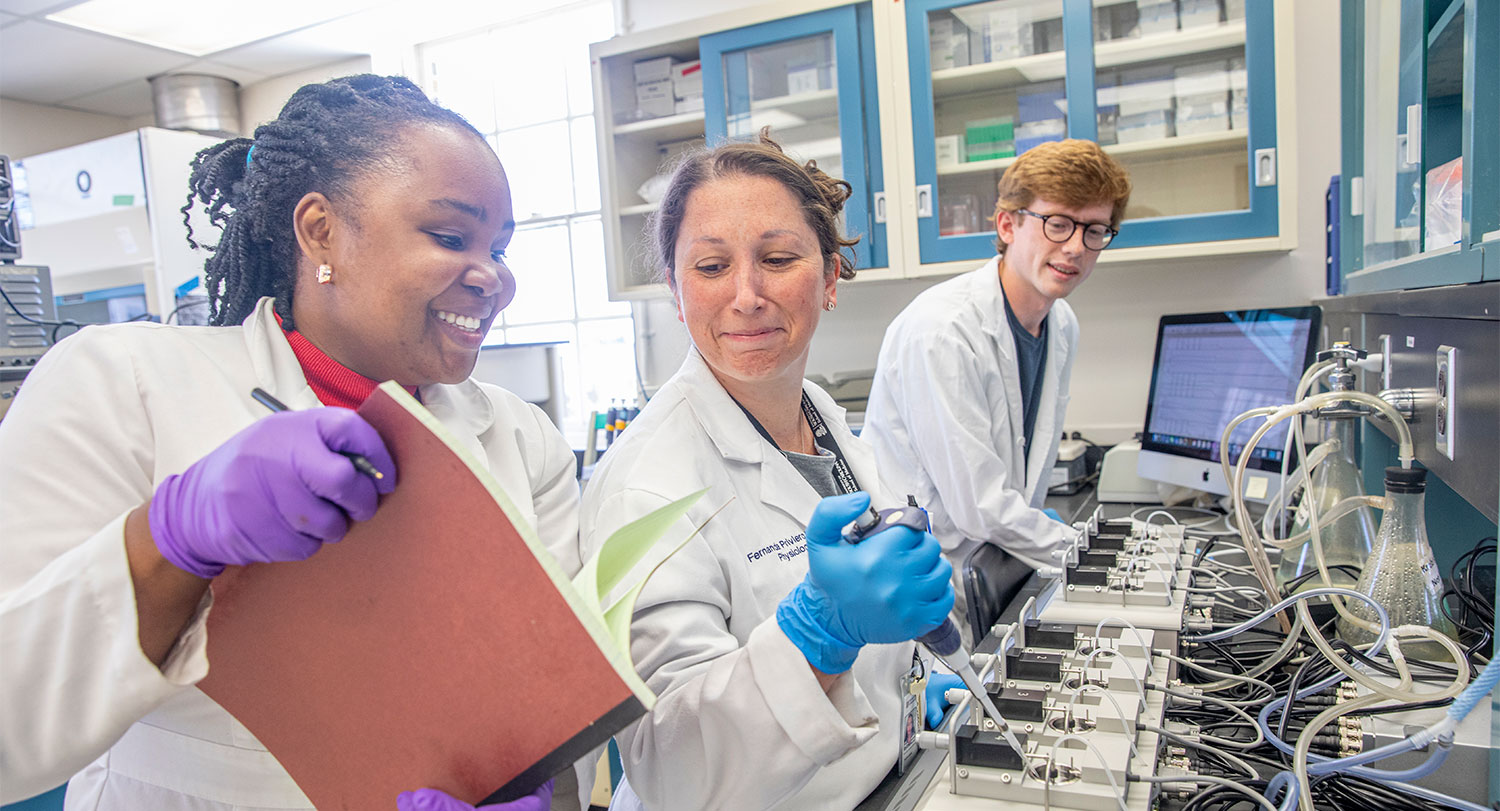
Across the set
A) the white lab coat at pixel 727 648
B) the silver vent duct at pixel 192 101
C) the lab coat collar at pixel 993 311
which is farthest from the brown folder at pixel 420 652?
the silver vent duct at pixel 192 101

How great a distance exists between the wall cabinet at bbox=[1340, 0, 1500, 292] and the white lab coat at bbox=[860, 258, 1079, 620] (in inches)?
27.6

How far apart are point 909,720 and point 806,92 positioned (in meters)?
2.36

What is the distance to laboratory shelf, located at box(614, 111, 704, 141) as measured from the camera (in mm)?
3123

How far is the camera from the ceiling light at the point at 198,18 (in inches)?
139

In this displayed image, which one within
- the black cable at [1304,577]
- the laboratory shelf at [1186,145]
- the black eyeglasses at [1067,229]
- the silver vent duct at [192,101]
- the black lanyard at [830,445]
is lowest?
the black cable at [1304,577]

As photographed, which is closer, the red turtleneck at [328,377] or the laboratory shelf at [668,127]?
the red turtleneck at [328,377]

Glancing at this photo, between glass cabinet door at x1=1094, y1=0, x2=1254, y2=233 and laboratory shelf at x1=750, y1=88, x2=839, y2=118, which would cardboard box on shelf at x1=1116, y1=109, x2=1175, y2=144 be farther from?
laboratory shelf at x1=750, y1=88, x2=839, y2=118

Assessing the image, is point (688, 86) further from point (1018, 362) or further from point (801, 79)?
point (1018, 362)

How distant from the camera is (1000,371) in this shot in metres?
2.04

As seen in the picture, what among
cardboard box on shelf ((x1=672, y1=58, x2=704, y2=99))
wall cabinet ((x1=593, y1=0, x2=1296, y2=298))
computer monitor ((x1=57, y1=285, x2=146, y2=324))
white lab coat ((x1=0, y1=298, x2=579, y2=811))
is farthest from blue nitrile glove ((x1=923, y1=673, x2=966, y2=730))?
computer monitor ((x1=57, y1=285, x2=146, y2=324))

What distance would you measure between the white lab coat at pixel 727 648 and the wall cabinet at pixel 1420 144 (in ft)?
2.43

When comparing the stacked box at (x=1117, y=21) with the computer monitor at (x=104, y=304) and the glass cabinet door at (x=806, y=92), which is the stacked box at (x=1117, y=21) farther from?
the computer monitor at (x=104, y=304)

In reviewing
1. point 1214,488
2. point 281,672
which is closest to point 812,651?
point 281,672

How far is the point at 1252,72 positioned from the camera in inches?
91.2
